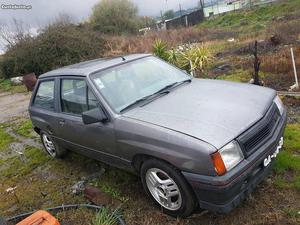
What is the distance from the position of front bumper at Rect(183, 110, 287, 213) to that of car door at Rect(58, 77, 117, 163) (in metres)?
1.32

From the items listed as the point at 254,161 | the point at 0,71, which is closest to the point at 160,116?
the point at 254,161

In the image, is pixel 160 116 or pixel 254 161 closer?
pixel 254 161

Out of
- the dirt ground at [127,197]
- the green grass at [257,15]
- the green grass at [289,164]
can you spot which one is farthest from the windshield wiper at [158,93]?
the green grass at [257,15]

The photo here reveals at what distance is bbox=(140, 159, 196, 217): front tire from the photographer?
3.23 m

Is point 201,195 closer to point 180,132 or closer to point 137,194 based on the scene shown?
point 180,132

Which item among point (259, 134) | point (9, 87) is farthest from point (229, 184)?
point (9, 87)

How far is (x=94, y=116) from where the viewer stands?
3777 millimetres

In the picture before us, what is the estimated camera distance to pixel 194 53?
32.1 feet

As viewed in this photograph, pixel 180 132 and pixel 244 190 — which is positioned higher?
pixel 180 132

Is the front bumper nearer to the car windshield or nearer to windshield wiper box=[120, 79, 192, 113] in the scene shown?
windshield wiper box=[120, 79, 192, 113]

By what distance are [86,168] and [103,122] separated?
1.73 meters

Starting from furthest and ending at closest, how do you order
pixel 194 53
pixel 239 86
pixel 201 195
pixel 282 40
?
pixel 282 40 → pixel 194 53 → pixel 239 86 → pixel 201 195

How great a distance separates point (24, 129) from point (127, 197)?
531 centimetres

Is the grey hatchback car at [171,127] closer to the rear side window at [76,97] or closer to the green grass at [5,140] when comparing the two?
the rear side window at [76,97]
